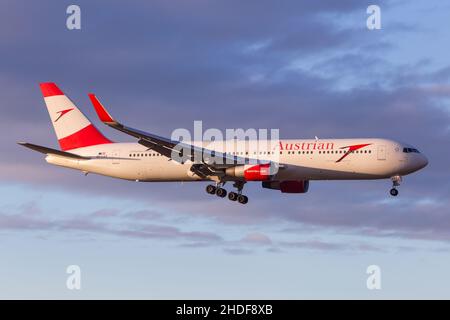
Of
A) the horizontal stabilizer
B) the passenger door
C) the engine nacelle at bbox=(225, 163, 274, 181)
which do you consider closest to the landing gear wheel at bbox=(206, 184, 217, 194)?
the engine nacelle at bbox=(225, 163, 274, 181)

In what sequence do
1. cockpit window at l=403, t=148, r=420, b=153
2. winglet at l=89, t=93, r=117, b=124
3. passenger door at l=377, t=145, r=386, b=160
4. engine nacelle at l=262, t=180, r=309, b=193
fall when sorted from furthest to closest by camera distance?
engine nacelle at l=262, t=180, r=309, b=193 → cockpit window at l=403, t=148, r=420, b=153 → passenger door at l=377, t=145, r=386, b=160 → winglet at l=89, t=93, r=117, b=124

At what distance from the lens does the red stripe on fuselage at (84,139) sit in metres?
87.6

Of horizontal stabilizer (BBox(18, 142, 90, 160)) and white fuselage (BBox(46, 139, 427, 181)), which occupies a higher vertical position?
horizontal stabilizer (BBox(18, 142, 90, 160))

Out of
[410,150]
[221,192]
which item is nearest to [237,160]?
[221,192]

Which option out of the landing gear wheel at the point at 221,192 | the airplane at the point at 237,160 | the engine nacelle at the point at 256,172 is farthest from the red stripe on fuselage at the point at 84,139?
the engine nacelle at the point at 256,172

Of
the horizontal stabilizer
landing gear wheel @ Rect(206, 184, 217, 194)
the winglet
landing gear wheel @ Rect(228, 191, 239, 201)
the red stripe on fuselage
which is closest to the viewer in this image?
the winglet

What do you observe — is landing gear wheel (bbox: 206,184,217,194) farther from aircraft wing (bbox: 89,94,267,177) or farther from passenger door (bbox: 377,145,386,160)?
passenger door (bbox: 377,145,386,160)

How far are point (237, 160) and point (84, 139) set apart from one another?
743 inches

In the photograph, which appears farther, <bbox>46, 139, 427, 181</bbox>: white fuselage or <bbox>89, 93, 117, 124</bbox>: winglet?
<bbox>46, 139, 427, 181</bbox>: white fuselage

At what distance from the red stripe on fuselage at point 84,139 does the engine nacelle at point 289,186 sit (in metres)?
17.6

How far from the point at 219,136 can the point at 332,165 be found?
12.5 m

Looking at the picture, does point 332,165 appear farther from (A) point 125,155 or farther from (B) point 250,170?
(A) point 125,155

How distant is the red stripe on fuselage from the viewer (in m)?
87.6
